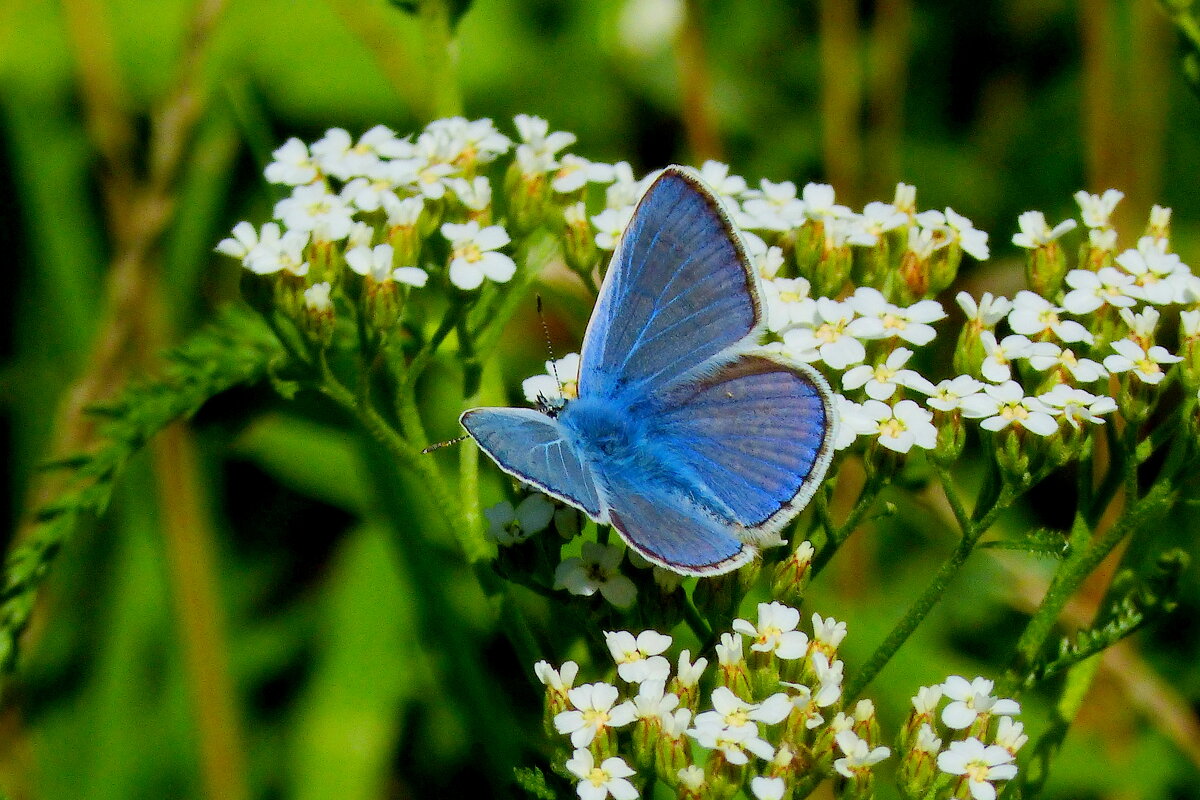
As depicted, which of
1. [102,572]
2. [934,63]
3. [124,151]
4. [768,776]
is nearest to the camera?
[768,776]

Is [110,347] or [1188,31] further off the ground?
[1188,31]

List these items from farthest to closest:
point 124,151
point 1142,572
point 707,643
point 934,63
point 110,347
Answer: point 934,63, point 124,151, point 110,347, point 1142,572, point 707,643

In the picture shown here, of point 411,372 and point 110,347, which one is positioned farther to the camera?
point 110,347

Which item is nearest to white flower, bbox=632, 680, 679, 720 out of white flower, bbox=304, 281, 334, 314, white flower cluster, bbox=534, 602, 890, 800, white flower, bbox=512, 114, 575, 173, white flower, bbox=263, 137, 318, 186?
white flower cluster, bbox=534, 602, 890, 800

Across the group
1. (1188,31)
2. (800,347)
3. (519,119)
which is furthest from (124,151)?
(1188,31)

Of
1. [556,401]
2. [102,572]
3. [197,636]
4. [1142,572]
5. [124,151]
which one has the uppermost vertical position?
[124,151]

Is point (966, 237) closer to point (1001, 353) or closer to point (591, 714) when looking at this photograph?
point (1001, 353)

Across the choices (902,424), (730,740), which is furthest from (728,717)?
(902,424)

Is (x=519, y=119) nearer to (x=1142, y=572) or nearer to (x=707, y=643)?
(x=707, y=643)
